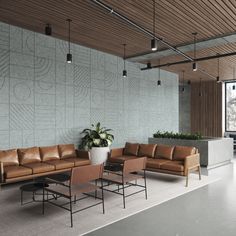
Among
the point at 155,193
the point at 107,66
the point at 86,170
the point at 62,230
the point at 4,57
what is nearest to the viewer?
the point at 62,230

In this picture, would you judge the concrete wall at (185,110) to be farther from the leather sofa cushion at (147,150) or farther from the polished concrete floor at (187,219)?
the polished concrete floor at (187,219)

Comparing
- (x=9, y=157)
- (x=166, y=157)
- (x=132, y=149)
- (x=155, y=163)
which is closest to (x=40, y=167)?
(x=9, y=157)

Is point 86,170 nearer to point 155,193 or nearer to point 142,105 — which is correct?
point 155,193

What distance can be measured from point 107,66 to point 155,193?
507cm

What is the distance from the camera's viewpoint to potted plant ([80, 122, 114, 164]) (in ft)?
24.9

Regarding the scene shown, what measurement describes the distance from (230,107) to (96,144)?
9.65 m

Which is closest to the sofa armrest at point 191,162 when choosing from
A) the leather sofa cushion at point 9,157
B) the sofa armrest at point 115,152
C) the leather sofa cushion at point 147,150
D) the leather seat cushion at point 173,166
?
the leather seat cushion at point 173,166

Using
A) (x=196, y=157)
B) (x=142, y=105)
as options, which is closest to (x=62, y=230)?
(x=196, y=157)

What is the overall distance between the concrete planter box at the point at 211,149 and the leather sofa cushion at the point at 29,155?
4.57 metres

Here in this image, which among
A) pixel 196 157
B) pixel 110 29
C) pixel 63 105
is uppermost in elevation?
pixel 110 29

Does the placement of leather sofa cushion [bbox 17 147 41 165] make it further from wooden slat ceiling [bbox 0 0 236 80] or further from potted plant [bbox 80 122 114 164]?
wooden slat ceiling [bbox 0 0 236 80]

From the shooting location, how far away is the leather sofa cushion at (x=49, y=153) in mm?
6478

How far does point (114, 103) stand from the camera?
9.21m

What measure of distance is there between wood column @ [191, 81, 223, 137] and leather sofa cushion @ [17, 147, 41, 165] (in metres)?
10.2
